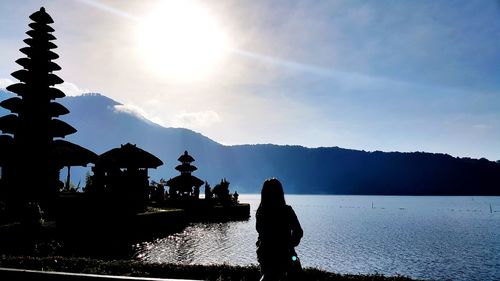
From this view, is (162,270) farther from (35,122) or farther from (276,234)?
(35,122)

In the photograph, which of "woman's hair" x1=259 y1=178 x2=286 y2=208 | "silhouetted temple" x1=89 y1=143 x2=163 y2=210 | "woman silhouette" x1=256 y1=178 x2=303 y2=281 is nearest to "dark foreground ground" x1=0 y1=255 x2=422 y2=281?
"woman silhouette" x1=256 y1=178 x2=303 y2=281

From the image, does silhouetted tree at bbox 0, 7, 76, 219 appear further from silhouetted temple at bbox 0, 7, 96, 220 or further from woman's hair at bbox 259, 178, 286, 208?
woman's hair at bbox 259, 178, 286, 208

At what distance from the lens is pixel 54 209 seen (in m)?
19.5

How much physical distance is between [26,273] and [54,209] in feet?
55.7

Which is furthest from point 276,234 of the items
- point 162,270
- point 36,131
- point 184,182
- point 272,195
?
point 184,182

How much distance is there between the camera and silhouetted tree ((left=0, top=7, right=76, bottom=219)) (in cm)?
2089

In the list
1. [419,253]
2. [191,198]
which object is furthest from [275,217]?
[191,198]

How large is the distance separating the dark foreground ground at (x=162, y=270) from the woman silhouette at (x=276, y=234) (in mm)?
3089

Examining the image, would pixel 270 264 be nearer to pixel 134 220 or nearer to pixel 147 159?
pixel 134 220

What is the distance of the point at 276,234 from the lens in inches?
204

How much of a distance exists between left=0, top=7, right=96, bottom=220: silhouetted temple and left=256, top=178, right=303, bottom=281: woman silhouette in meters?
18.0

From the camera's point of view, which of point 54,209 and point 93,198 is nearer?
point 54,209

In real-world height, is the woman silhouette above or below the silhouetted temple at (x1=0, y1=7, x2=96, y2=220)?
below

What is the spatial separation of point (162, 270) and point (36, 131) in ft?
56.8
